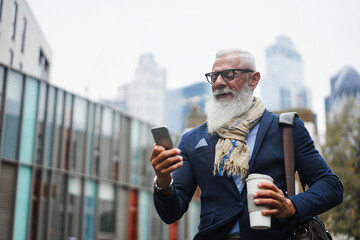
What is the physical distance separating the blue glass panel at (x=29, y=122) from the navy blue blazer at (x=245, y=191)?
1653cm

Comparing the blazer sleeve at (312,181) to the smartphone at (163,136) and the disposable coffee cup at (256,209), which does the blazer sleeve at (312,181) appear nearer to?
the disposable coffee cup at (256,209)

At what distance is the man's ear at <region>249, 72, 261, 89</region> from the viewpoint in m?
2.87

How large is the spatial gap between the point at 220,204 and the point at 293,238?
0.40 meters

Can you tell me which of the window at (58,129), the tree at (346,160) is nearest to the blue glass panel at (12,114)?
the window at (58,129)

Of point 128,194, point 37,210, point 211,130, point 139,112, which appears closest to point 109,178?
point 128,194

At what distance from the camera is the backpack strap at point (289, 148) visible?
2.52m

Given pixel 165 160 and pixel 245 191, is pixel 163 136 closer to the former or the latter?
pixel 165 160

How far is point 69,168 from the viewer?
20.9m

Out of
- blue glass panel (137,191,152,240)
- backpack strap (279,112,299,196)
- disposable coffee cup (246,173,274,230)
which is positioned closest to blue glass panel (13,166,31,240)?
blue glass panel (137,191,152,240)

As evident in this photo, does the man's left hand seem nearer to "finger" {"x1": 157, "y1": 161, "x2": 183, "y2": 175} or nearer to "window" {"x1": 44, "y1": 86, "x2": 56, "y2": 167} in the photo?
"finger" {"x1": 157, "y1": 161, "x2": 183, "y2": 175}

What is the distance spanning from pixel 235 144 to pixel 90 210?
20.2 metres

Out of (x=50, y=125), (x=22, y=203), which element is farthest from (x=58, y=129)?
(x=22, y=203)

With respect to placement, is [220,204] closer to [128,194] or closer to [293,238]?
[293,238]

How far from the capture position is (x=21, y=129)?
1823 cm
